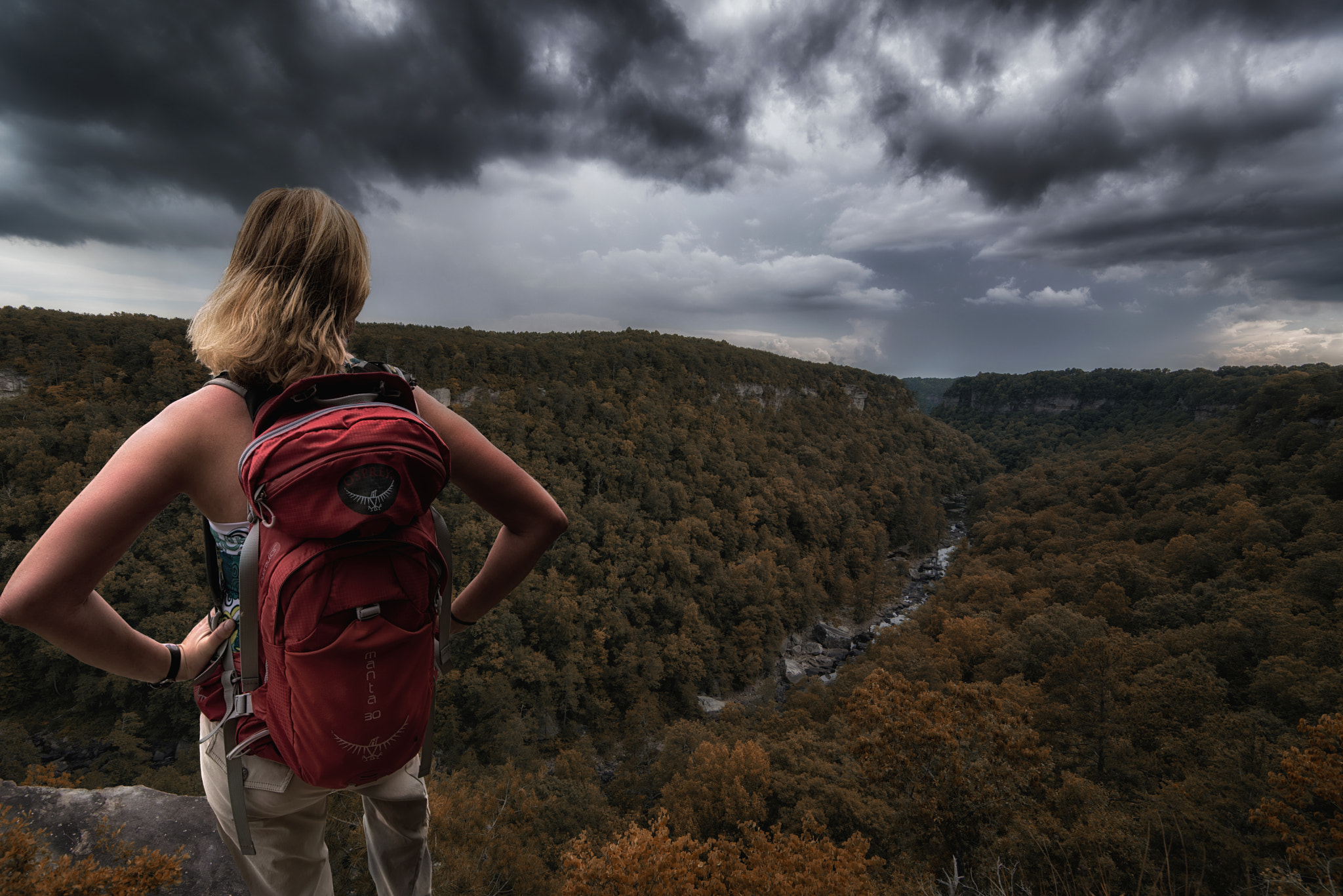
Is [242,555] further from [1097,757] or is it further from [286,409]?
[1097,757]

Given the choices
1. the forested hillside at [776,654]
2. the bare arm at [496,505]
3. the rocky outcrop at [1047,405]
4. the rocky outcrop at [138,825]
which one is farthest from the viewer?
the rocky outcrop at [1047,405]

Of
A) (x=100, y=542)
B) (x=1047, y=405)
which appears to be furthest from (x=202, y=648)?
(x=1047, y=405)

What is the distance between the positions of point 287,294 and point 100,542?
85 centimetres

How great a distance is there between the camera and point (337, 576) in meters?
1.47

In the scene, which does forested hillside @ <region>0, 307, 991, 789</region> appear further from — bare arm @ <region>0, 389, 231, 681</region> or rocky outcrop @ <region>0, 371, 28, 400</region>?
bare arm @ <region>0, 389, 231, 681</region>

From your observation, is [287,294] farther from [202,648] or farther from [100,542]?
[202,648]

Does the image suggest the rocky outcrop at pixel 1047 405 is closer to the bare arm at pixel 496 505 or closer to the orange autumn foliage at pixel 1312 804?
the orange autumn foliage at pixel 1312 804

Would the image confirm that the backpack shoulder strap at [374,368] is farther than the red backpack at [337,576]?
Yes

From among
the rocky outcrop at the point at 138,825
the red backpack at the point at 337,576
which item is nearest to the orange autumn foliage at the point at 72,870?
the rocky outcrop at the point at 138,825

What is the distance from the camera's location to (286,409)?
1.55 m

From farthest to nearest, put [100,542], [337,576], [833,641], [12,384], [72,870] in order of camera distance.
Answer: [833,641] < [12,384] < [72,870] < [337,576] < [100,542]

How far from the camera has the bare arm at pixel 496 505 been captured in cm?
188

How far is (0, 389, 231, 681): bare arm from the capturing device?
4.27 ft

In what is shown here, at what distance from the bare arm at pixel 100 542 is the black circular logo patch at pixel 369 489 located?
1.37ft
